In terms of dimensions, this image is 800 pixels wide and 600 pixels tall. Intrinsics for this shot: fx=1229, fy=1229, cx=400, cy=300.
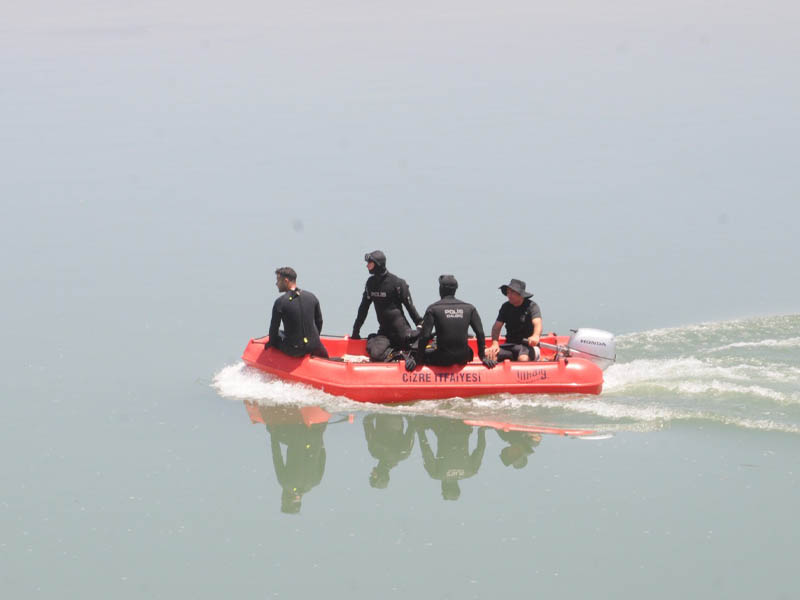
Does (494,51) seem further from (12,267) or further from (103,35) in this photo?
(12,267)

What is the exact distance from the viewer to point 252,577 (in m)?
10.2

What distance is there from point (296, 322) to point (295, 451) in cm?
174

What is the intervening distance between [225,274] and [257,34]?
24.1m

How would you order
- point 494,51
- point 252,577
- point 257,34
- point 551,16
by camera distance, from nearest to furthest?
point 252,577
point 494,51
point 257,34
point 551,16

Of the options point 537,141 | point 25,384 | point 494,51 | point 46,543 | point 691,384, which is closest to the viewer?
point 46,543

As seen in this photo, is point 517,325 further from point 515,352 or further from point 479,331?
point 479,331

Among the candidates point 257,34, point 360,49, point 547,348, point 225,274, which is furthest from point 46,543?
point 257,34

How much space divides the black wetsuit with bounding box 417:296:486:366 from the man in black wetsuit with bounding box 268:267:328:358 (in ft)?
4.16

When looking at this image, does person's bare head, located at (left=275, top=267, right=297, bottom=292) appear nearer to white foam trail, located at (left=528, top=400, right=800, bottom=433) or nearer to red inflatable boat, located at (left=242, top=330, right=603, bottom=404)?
red inflatable boat, located at (left=242, top=330, right=603, bottom=404)

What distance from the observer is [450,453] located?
13.0 m

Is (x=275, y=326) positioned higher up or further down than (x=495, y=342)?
higher up

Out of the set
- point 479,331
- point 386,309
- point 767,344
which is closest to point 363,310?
point 386,309

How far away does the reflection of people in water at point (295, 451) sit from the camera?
1213 cm

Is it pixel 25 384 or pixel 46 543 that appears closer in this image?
pixel 46 543
